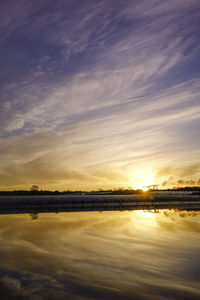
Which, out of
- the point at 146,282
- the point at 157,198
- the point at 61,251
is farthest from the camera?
the point at 157,198

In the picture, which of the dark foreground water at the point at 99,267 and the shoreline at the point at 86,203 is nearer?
the dark foreground water at the point at 99,267

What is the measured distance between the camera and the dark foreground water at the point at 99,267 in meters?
5.07

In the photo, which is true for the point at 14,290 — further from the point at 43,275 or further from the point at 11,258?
the point at 11,258

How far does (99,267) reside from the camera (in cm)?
660

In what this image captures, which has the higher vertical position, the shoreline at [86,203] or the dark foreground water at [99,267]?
the shoreline at [86,203]

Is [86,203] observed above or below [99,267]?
above

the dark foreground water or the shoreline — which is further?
the shoreline

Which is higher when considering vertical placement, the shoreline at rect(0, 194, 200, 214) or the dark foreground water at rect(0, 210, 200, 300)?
the shoreline at rect(0, 194, 200, 214)

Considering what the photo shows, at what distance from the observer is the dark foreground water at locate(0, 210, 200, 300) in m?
5.07

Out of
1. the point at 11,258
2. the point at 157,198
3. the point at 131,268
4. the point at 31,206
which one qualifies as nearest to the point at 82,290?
the point at 131,268

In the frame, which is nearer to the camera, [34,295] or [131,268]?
[34,295]

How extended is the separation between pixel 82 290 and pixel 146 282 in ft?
4.70

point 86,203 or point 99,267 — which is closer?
point 99,267

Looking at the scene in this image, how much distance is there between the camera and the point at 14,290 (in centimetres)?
510
